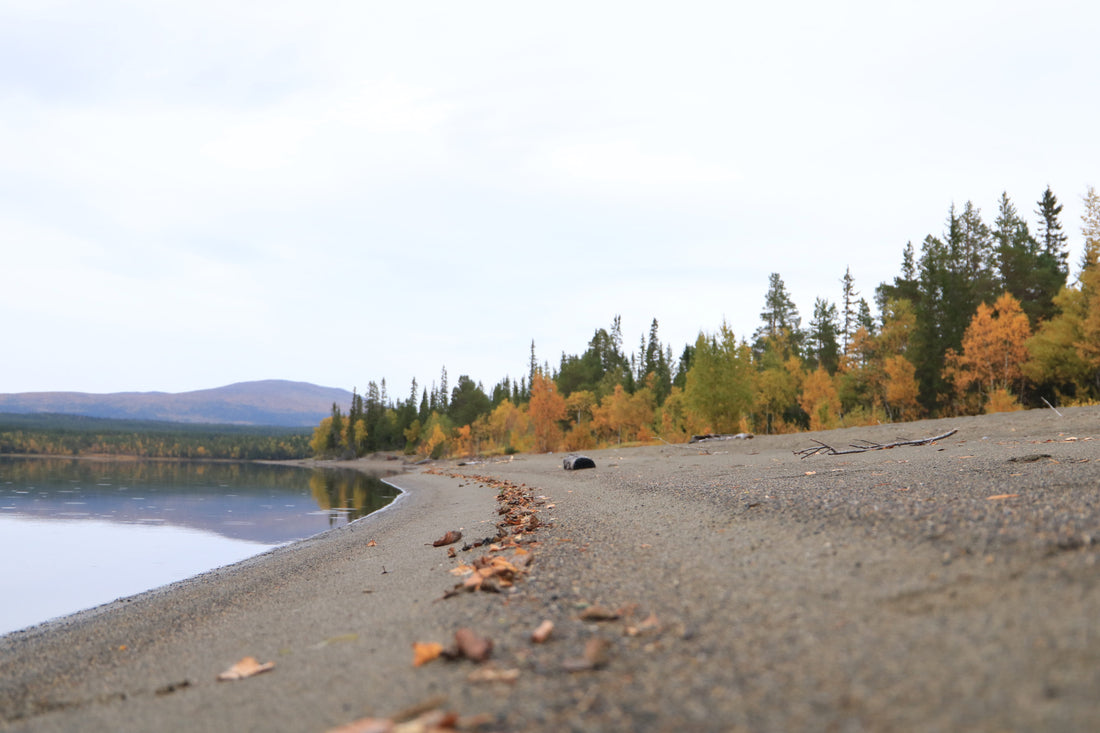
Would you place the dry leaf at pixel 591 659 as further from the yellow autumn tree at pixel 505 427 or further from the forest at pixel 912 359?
the yellow autumn tree at pixel 505 427

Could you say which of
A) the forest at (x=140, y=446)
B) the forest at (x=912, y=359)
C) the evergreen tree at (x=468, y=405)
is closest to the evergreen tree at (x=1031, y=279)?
the forest at (x=912, y=359)

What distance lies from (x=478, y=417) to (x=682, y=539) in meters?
86.6

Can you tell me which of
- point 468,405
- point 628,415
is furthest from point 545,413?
point 468,405

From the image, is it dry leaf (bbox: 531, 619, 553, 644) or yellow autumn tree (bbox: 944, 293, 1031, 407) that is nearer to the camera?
dry leaf (bbox: 531, 619, 553, 644)

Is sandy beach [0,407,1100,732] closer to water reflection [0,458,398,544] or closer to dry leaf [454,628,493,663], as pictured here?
dry leaf [454,628,493,663]

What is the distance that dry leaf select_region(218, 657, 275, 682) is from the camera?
11.2ft

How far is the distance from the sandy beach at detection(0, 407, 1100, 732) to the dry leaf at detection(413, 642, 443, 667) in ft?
0.13

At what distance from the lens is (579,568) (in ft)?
15.5

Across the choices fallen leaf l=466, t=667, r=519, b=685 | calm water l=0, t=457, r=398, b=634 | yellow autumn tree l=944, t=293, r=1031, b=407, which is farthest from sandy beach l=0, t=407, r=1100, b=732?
yellow autumn tree l=944, t=293, r=1031, b=407

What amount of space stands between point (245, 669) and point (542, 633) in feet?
5.94

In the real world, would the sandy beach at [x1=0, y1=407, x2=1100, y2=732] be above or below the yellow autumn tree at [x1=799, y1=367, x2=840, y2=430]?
below

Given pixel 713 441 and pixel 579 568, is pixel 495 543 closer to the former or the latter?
pixel 579 568

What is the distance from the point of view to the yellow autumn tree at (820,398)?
135ft

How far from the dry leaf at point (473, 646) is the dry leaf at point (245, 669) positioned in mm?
1315
